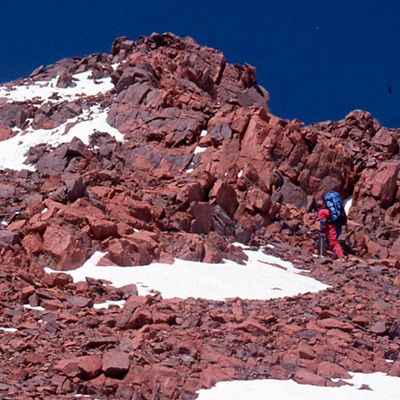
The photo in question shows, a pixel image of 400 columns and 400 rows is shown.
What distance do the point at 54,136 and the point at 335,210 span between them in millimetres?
13765

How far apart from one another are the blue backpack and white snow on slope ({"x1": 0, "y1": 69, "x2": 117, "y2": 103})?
1621 cm

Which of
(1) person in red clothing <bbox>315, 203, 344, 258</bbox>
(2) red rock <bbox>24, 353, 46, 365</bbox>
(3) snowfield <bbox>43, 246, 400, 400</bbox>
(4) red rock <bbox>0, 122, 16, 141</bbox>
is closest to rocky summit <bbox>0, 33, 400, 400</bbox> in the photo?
(2) red rock <bbox>24, 353, 46, 365</bbox>

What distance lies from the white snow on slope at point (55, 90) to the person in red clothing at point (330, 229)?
1665 centimetres

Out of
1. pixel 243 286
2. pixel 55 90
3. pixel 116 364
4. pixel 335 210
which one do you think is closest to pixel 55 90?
pixel 55 90

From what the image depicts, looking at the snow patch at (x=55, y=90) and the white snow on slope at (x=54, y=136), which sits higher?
the snow patch at (x=55, y=90)

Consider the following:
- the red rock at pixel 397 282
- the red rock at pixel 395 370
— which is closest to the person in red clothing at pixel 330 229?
the red rock at pixel 397 282

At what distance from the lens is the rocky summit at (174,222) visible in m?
8.42

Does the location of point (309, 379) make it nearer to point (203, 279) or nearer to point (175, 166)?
point (203, 279)

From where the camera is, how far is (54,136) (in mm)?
29141

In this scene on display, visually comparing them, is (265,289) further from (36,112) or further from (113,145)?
(36,112)

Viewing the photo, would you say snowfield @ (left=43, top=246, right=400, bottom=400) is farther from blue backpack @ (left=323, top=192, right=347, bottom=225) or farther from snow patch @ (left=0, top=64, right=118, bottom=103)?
snow patch @ (left=0, top=64, right=118, bottom=103)

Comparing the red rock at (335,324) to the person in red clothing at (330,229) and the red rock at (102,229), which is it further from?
the person in red clothing at (330,229)

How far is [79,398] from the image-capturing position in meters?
7.00

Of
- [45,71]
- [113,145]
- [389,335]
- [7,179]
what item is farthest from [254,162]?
[45,71]
